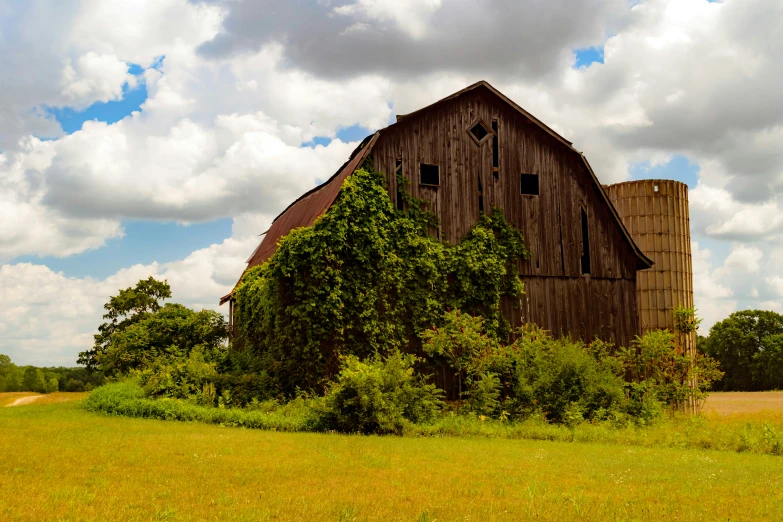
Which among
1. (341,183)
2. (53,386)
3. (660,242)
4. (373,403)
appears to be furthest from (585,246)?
(53,386)

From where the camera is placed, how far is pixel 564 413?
60.2 ft

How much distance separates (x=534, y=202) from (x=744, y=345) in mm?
46077

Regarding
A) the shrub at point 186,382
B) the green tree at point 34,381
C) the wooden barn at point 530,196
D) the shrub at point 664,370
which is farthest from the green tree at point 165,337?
the green tree at point 34,381

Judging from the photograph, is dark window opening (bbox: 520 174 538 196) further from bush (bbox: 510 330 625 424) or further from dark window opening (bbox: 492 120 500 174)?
bush (bbox: 510 330 625 424)

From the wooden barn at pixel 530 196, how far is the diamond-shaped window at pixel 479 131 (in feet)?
0.12

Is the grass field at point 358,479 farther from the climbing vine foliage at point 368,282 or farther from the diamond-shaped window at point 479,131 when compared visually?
the diamond-shaped window at point 479,131

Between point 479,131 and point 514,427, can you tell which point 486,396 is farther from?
point 479,131

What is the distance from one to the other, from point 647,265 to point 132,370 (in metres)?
19.6

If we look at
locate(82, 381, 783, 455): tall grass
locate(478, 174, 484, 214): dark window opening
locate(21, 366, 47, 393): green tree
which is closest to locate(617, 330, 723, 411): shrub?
locate(82, 381, 783, 455): tall grass

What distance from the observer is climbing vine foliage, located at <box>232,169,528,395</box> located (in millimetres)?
19531

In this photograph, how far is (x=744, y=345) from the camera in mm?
59688

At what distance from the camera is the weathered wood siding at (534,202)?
22.1 m

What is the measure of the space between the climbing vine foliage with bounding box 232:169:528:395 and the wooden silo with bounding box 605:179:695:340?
26.6 feet

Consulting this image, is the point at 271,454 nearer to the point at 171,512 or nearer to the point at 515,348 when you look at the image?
the point at 171,512
